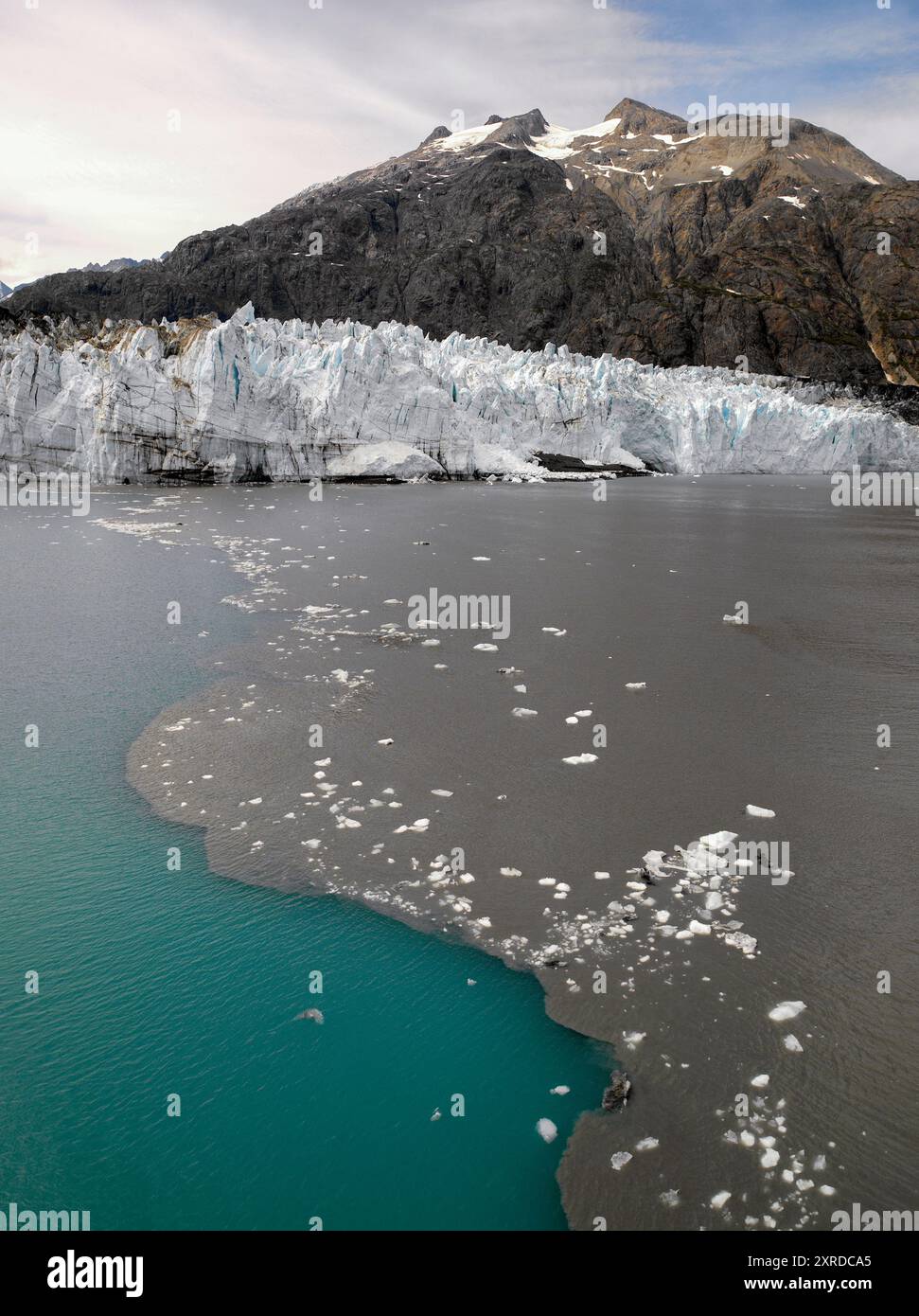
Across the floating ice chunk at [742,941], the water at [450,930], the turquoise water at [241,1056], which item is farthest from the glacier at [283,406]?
the floating ice chunk at [742,941]

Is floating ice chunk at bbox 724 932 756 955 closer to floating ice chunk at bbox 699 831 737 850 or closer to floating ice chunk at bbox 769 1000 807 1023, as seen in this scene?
floating ice chunk at bbox 769 1000 807 1023

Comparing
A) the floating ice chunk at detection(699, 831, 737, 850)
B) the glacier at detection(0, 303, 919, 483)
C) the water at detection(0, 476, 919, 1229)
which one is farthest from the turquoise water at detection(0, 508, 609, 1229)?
the glacier at detection(0, 303, 919, 483)

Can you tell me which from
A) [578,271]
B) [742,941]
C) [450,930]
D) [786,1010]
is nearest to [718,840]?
[742,941]

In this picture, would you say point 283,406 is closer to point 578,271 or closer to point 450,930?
point 450,930

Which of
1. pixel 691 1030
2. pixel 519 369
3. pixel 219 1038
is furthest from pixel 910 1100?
pixel 519 369

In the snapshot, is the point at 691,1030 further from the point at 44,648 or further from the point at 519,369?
the point at 519,369

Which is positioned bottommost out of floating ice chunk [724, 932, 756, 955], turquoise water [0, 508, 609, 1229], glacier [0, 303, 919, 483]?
turquoise water [0, 508, 609, 1229]

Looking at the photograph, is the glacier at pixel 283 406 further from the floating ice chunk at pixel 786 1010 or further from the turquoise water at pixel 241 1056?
the floating ice chunk at pixel 786 1010

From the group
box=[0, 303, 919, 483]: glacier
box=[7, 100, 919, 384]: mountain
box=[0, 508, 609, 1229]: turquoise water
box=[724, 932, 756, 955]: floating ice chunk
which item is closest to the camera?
box=[0, 508, 609, 1229]: turquoise water
